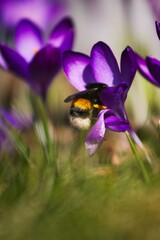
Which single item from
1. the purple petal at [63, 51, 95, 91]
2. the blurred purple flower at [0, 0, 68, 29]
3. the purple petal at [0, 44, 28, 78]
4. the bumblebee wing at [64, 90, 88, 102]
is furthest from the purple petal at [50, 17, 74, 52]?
the blurred purple flower at [0, 0, 68, 29]

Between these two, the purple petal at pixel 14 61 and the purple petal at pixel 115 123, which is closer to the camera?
the purple petal at pixel 115 123

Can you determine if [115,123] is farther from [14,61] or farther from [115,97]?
[14,61]

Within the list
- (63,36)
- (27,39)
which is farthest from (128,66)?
(27,39)

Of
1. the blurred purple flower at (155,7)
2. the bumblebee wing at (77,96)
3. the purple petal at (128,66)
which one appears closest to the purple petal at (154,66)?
the purple petal at (128,66)

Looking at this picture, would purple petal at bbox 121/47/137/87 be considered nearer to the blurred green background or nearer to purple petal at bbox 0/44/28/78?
the blurred green background

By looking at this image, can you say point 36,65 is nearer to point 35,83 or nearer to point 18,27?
point 35,83

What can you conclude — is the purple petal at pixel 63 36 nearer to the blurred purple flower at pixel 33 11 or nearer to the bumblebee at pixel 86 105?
the bumblebee at pixel 86 105
